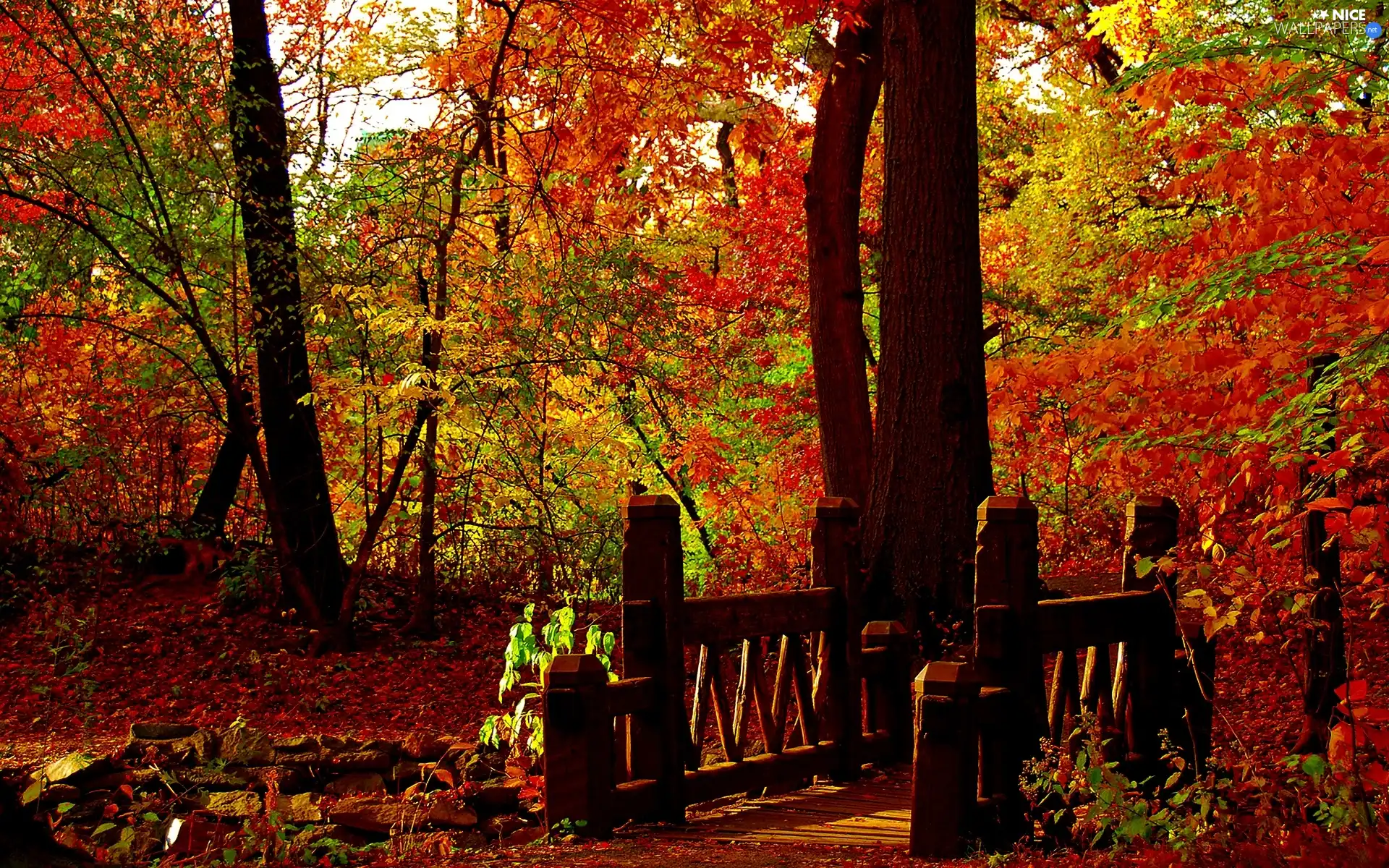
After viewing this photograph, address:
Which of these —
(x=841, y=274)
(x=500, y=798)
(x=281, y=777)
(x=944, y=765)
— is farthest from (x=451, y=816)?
(x=841, y=274)

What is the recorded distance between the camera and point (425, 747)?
903 cm

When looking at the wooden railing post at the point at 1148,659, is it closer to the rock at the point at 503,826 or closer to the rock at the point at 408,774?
the rock at the point at 503,826

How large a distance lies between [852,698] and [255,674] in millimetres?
6982

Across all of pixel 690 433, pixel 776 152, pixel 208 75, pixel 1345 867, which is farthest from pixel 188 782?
pixel 776 152

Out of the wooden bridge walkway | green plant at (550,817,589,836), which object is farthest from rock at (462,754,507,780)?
green plant at (550,817,589,836)

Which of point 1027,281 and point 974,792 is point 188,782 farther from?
point 1027,281

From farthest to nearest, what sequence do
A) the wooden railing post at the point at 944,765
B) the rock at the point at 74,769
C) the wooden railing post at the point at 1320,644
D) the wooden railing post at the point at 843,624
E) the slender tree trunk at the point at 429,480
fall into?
1. the slender tree trunk at the point at 429,480
2. the rock at the point at 74,769
3. the wooden railing post at the point at 843,624
4. the wooden railing post at the point at 1320,644
5. the wooden railing post at the point at 944,765

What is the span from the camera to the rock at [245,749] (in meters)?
8.77

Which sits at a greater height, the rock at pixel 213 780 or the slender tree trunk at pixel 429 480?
the slender tree trunk at pixel 429 480

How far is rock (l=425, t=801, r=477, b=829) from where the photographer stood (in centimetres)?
741

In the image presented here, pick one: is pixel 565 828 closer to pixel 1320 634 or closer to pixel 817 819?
pixel 817 819

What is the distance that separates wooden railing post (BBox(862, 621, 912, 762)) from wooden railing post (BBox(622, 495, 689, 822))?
6.38 feet

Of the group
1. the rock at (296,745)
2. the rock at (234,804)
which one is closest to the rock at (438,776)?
the rock at (296,745)
